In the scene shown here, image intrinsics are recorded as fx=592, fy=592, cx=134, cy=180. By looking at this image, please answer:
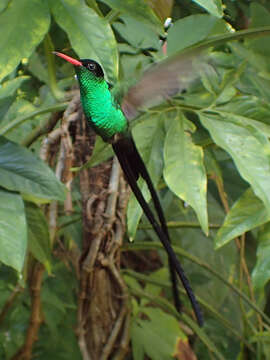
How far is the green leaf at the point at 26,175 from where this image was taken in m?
1.06

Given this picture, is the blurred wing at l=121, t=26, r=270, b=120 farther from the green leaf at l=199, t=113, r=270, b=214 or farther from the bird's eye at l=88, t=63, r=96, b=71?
the green leaf at l=199, t=113, r=270, b=214

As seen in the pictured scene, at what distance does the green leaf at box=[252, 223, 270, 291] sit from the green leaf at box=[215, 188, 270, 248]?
0.04m

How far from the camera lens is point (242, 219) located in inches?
40.0

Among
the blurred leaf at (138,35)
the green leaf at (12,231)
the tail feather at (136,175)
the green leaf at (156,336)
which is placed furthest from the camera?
the green leaf at (156,336)

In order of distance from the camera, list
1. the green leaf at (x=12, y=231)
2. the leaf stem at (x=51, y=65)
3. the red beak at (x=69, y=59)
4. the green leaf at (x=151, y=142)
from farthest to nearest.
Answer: the leaf stem at (x=51, y=65), the green leaf at (x=151, y=142), the green leaf at (x=12, y=231), the red beak at (x=69, y=59)

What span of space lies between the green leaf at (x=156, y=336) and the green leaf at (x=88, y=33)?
837 mm

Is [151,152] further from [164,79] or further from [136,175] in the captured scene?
[164,79]

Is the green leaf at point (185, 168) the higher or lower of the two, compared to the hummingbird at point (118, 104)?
lower

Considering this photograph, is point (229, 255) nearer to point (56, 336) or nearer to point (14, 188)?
point (56, 336)

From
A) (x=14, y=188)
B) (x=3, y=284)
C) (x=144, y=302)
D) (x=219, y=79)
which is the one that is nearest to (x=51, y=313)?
(x=3, y=284)

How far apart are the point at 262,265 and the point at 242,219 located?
0.28ft

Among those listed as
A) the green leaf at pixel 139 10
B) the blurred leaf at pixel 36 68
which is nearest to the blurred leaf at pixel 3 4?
the green leaf at pixel 139 10

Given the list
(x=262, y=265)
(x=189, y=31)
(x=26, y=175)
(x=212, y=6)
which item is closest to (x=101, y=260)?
(x=26, y=175)

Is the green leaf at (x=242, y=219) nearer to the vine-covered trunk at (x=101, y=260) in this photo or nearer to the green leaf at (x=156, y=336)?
the vine-covered trunk at (x=101, y=260)
